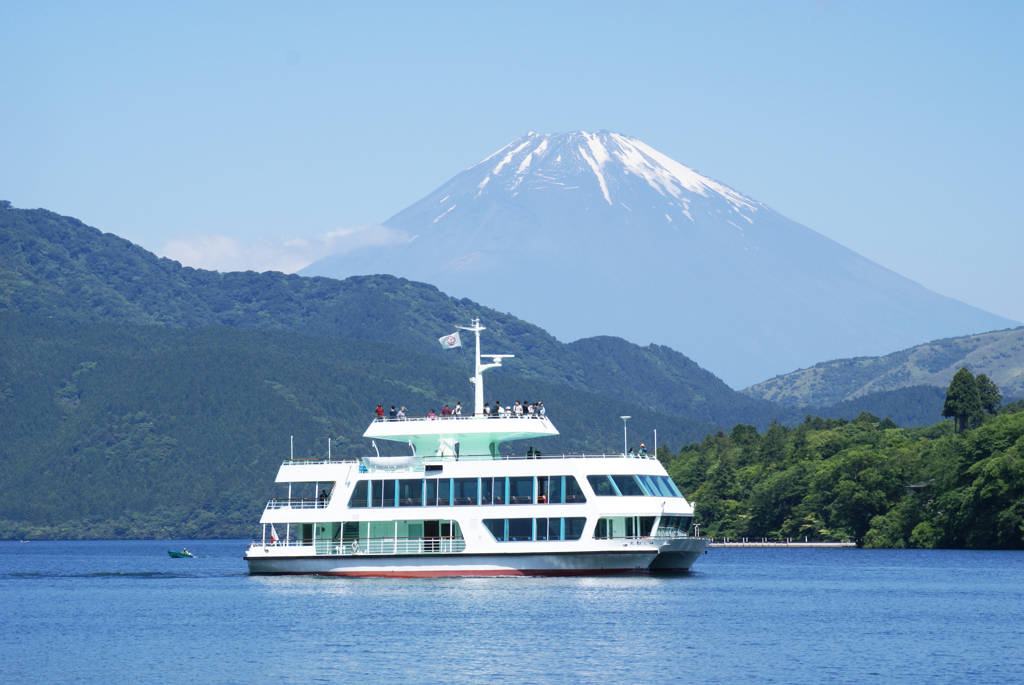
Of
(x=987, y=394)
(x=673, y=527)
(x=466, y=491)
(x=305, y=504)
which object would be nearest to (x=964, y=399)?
(x=987, y=394)

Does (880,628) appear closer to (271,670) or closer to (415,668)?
(415,668)

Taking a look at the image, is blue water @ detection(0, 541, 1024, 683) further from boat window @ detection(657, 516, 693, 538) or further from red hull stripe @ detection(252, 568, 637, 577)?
boat window @ detection(657, 516, 693, 538)

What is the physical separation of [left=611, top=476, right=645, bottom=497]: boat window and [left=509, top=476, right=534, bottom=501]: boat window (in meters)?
3.00

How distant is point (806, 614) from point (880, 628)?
419cm

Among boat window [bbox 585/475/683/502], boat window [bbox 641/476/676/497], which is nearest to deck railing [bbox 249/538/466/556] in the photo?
boat window [bbox 585/475/683/502]

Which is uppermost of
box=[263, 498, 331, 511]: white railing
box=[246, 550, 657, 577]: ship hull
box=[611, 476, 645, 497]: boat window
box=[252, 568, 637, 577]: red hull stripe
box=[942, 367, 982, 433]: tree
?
→ box=[942, 367, 982, 433]: tree

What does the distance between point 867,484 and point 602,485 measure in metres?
50.6

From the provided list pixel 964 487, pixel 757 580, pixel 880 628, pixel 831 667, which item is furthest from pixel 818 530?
pixel 831 667

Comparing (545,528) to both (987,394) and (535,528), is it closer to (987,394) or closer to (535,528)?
(535,528)

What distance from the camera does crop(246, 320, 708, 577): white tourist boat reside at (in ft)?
166

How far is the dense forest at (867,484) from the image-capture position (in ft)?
266

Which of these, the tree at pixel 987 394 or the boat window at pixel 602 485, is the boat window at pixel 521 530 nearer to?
the boat window at pixel 602 485

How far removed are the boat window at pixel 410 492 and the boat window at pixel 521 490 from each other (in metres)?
3.42

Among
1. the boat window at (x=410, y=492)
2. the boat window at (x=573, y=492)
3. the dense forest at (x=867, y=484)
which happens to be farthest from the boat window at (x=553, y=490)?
the dense forest at (x=867, y=484)
